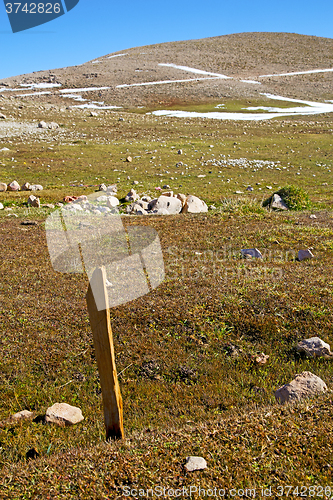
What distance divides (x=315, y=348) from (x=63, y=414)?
343cm

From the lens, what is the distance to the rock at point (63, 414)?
399 cm

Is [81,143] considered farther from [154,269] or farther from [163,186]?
[154,269]

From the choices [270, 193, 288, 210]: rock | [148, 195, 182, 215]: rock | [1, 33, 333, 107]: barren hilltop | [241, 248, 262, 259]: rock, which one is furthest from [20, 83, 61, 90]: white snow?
[241, 248, 262, 259]: rock

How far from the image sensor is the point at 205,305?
248 inches

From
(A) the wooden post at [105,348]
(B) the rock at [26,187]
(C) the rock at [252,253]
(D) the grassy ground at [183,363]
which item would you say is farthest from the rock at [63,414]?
(B) the rock at [26,187]

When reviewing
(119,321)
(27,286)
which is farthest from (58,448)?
(27,286)

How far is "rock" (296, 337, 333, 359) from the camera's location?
16.1ft

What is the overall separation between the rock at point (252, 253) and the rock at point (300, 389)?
5194mm

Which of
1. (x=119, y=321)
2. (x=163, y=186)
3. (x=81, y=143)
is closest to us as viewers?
(x=119, y=321)

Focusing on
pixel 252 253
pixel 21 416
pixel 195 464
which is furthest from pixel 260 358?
pixel 252 253

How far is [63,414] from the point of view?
404cm

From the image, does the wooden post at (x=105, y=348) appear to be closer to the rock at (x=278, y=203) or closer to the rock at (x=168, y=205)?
the rock at (x=168, y=205)

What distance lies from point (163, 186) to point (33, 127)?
27.5 m

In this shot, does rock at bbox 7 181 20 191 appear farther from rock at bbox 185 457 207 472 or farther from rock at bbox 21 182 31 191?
rock at bbox 185 457 207 472
